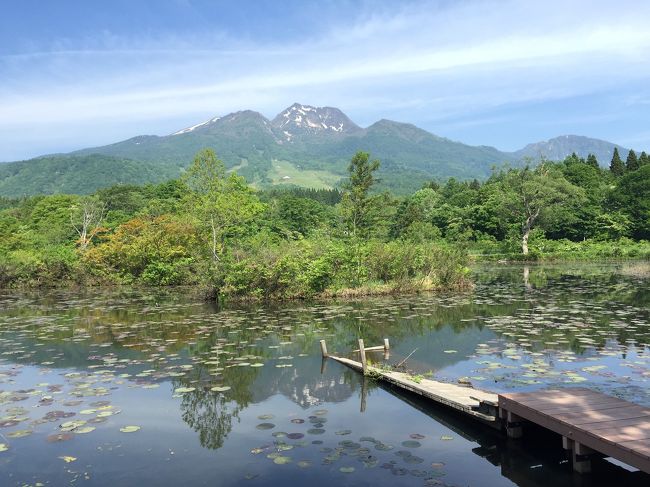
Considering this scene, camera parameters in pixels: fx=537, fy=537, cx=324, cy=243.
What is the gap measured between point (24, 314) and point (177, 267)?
9712 millimetres

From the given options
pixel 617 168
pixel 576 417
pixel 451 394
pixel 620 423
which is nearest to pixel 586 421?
pixel 576 417

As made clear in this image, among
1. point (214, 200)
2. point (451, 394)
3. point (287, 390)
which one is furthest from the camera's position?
point (214, 200)

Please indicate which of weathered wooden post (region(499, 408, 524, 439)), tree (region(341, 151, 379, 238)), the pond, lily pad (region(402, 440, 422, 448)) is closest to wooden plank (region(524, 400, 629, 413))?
weathered wooden post (region(499, 408, 524, 439))

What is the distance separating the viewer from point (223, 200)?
27.8 m

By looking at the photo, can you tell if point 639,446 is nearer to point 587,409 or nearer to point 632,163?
point 587,409

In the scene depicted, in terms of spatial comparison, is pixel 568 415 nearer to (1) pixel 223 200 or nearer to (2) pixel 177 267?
(1) pixel 223 200

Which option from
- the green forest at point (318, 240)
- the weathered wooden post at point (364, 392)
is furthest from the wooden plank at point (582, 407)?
the green forest at point (318, 240)

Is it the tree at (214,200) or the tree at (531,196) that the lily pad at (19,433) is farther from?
the tree at (531,196)

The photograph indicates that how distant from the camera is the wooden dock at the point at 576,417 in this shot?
5551mm

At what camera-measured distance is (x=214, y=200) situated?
28406mm

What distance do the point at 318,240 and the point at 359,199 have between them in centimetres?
309

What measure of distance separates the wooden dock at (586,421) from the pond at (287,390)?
0.38 metres

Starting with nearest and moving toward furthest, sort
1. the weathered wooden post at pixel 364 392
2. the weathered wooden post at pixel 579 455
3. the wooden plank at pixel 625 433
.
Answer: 1. the wooden plank at pixel 625 433
2. the weathered wooden post at pixel 579 455
3. the weathered wooden post at pixel 364 392

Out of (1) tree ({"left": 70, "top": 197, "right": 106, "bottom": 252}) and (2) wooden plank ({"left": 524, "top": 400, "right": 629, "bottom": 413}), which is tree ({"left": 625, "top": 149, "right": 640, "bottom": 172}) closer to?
(1) tree ({"left": 70, "top": 197, "right": 106, "bottom": 252})
